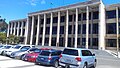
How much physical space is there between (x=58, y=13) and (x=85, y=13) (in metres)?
10.5

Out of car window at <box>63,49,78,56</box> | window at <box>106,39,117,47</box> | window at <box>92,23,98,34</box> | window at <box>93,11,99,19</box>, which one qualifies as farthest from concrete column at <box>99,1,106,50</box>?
car window at <box>63,49,78,56</box>

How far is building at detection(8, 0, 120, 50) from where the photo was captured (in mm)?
46438

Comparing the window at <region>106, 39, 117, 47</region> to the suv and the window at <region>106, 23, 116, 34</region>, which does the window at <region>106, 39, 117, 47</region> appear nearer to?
the window at <region>106, 23, 116, 34</region>

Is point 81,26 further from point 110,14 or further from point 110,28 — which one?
point 110,14

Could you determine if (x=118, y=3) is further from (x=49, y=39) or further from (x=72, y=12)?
(x=49, y=39)

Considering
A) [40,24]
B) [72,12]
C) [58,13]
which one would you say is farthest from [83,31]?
[40,24]

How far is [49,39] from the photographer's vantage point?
6047 centimetres

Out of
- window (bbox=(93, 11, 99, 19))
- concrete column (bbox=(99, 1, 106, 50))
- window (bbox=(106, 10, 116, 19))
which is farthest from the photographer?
window (bbox=(93, 11, 99, 19))

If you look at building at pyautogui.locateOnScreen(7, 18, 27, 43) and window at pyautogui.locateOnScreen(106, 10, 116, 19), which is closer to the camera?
window at pyautogui.locateOnScreen(106, 10, 116, 19)

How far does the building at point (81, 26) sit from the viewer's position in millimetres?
46438

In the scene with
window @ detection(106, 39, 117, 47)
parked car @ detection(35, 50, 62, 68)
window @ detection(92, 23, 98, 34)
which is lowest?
parked car @ detection(35, 50, 62, 68)

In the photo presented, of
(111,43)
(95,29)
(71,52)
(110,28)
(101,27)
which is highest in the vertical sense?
(101,27)

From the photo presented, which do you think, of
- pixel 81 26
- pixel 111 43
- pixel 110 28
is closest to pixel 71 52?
pixel 111 43

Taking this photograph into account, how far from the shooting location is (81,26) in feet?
171
